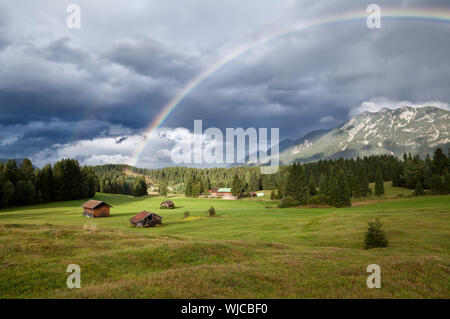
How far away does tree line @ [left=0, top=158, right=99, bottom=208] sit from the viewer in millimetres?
103225

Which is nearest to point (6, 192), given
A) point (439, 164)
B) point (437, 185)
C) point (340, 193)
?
A: point (340, 193)

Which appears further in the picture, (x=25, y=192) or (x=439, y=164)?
(x=439, y=164)

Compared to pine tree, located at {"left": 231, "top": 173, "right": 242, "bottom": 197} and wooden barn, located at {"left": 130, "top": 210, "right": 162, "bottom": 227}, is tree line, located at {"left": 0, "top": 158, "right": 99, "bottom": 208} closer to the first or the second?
wooden barn, located at {"left": 130, "top": 210, "right": 162, "bottom": 227}

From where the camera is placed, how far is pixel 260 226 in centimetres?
5897

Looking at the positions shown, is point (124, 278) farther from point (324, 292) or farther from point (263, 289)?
point (324, 292)

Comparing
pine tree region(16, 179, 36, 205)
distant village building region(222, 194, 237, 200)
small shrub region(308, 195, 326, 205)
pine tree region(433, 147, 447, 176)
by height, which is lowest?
distant village building region(222, 194, 237, 200)

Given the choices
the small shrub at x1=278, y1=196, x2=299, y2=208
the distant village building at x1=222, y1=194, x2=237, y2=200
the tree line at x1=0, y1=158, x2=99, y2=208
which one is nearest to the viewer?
the tree line at x1=0, y1=158, x2=99, y2=208

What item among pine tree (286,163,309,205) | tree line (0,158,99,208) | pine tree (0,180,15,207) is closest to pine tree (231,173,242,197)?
pine tree (286,163,309,205)

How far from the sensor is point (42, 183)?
11694 centimetres

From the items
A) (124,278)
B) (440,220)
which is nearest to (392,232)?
(440,220)

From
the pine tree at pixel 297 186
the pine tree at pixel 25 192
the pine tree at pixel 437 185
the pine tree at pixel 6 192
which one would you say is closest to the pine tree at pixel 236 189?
the pine tree at pixel 297 186

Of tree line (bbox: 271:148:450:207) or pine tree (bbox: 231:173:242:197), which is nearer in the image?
tree line (bbox: 271:148:450:207)

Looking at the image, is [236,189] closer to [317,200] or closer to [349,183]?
[349,183]

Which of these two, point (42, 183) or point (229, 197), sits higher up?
point (42, 183)
